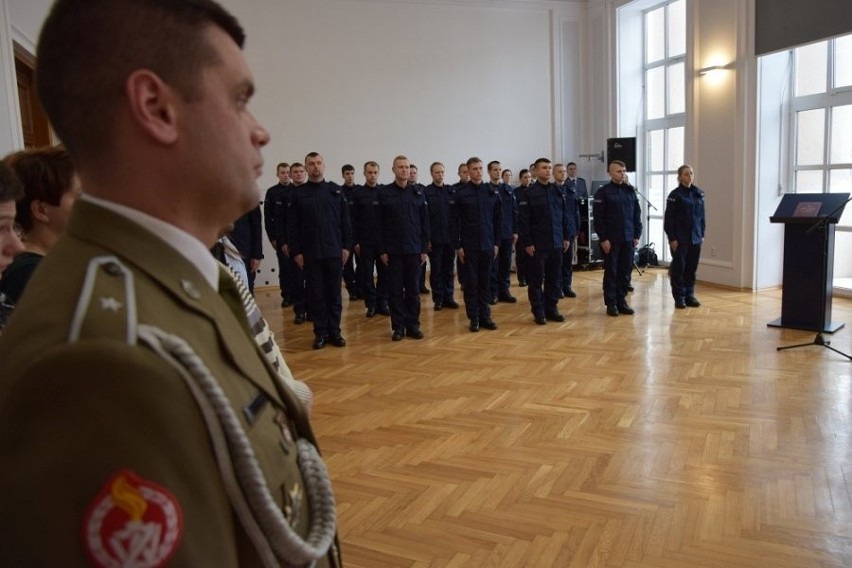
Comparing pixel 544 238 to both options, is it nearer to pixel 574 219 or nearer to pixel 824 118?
Result: pixel 574 219

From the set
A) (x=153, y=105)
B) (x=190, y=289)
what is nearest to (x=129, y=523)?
(x=190, y=289)

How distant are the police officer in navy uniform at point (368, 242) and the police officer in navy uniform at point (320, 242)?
4.30 ft

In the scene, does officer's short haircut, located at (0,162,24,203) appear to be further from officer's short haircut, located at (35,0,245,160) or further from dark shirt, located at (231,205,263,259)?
dark shirt, located at (231,205,263,259)

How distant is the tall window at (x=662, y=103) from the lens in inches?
396

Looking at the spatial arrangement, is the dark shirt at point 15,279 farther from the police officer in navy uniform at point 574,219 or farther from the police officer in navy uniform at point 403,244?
the police officer in navy uniform at point 574,219

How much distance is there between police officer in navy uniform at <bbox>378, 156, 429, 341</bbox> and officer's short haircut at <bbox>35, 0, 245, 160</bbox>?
5.55 metres

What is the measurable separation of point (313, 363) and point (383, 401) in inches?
49.2

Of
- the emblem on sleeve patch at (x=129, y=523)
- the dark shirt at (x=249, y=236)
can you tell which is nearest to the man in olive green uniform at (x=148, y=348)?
the emblem on sleeve patch at (x=129, y=523)

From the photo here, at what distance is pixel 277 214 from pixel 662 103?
21.5 feet

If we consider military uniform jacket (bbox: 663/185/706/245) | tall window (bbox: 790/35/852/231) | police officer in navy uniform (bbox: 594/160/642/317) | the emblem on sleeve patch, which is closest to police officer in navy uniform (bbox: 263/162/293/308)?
police officer in navy uniform (bbox: 594/160/642/317)

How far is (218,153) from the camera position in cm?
75

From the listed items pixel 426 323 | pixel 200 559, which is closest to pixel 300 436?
pixel 200 559

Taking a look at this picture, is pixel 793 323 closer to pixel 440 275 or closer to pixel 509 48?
pixel 440 275

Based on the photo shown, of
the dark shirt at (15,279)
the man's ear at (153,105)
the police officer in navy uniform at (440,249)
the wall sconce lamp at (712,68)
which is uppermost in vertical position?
the wall sconce lamp at (712,68)
